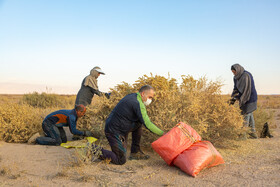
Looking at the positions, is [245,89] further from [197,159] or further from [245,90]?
[197,159]

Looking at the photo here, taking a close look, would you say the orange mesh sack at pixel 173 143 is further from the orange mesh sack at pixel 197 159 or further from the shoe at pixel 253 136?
the shoe at pixel 253 136

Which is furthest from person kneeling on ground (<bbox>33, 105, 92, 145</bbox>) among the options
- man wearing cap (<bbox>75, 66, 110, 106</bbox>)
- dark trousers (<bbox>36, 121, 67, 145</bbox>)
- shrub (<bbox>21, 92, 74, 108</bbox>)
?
shrub (<bbox>21, 92, 74, 108</bbox>)

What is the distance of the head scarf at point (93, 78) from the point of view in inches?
291

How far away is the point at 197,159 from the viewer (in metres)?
3.94

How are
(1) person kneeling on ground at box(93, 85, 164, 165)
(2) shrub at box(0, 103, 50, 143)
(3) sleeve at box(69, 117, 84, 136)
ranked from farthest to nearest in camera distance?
1. (2) shrub at box(0, 103, 50, 143)
2. (3) sleeve at box(69, 117, 84, 136)
3. (1) person kneeling on ground at box(93, 85, 164, 165)

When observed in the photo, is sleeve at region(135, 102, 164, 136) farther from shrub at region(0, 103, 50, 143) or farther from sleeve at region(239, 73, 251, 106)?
shrub at region(0, 103, 50, 143)

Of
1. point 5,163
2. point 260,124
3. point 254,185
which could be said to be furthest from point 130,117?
point 260,124

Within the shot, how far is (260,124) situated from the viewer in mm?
8078

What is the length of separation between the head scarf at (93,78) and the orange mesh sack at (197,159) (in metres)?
4.00

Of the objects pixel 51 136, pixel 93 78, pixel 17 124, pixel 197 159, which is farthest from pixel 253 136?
→ pixel 17 124

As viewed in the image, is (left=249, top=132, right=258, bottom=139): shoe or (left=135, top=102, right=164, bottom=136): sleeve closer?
(left=135, top=102, right=164, bottom=136): sleeve

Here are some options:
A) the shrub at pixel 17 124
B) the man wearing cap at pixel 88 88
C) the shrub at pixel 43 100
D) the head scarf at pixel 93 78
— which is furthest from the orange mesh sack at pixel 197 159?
the shrub at pixel 43 100

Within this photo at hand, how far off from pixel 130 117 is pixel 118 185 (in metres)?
1.21

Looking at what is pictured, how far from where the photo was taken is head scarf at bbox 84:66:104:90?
7.38 metres
